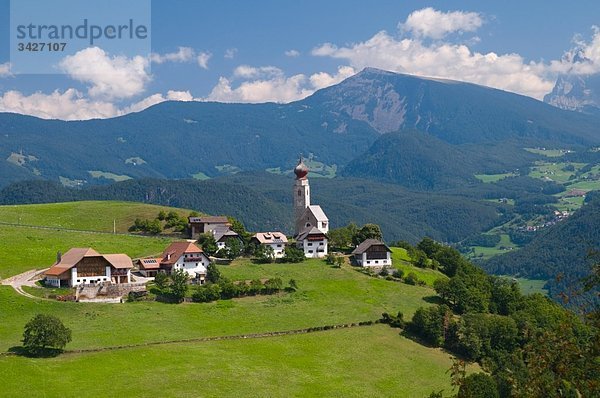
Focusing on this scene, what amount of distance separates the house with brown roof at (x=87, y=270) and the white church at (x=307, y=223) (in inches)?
1465

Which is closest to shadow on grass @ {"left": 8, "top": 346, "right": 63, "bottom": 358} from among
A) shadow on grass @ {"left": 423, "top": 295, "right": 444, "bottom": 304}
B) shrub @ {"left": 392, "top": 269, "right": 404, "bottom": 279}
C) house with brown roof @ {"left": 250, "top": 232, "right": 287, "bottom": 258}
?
house with brown roof @ {"left": 250, "top": 232, "right": 287, "bottom": 258}

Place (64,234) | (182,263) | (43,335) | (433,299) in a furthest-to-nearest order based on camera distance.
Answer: (64,234), (433,299), (182,263), (43,335)

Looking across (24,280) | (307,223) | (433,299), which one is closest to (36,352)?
(24,280)

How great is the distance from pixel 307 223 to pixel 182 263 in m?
40.0

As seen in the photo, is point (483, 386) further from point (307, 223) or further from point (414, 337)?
point (307, 223)

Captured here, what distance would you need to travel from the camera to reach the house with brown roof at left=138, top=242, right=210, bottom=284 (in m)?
105

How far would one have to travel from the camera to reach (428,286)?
379ft

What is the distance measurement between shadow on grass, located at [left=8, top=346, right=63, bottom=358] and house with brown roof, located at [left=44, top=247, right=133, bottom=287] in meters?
22.0

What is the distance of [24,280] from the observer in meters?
97.1

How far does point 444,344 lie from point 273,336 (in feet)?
81.6

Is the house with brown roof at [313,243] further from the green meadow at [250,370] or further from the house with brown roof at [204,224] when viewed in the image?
the green meadow at [250,370]

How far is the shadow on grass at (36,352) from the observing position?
72.8 m

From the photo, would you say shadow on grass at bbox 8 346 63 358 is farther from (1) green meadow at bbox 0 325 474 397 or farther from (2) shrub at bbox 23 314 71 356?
(1) green meadow at bbox 0 325 474 397

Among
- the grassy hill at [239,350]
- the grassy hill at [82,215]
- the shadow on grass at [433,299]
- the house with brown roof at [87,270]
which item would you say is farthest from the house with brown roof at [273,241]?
the grassy hill at [82,215]
